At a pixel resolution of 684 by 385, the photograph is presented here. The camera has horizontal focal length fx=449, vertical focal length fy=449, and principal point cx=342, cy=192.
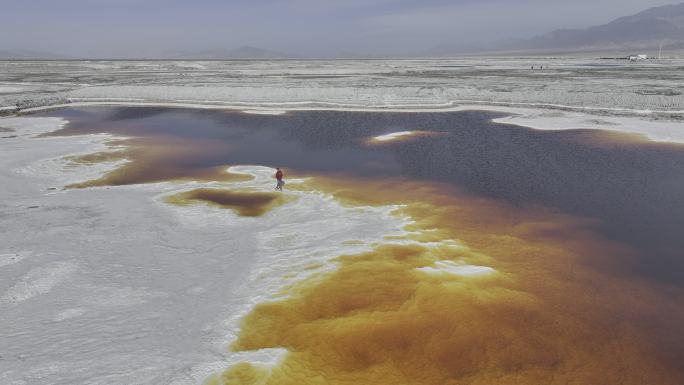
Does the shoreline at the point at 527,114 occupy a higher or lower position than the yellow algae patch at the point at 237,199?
higher

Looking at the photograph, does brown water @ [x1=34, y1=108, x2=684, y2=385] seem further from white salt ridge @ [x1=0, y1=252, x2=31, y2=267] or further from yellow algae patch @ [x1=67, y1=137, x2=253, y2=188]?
white salt ridge @ [x1=0, y1=252, x2=31, y2=267]

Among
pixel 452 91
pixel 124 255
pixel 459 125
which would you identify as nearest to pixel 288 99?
pixel 452 91

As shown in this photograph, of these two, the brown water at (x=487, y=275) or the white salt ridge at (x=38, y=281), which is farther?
the white salt ridge at (x=38, y=281)

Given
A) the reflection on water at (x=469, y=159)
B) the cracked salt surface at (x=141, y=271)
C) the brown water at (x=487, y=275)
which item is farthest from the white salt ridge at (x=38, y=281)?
the reflection on water at (x=469, y=159)

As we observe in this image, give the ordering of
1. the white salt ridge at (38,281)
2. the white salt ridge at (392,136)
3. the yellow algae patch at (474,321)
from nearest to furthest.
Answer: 1. the yellow algae patch at (474,321)
2. the white salt ridge at (38,281)
3. the white salt ridge at (392,136)

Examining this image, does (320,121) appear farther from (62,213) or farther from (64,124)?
(62,213)

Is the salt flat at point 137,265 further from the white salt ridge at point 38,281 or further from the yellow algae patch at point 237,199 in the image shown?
the yellow algae patch at point 237,199

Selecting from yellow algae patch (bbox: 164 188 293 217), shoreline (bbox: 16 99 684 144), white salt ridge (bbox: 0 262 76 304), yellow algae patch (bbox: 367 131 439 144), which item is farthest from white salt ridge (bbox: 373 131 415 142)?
white salt ridge (bbox: 0 262 76 304)
